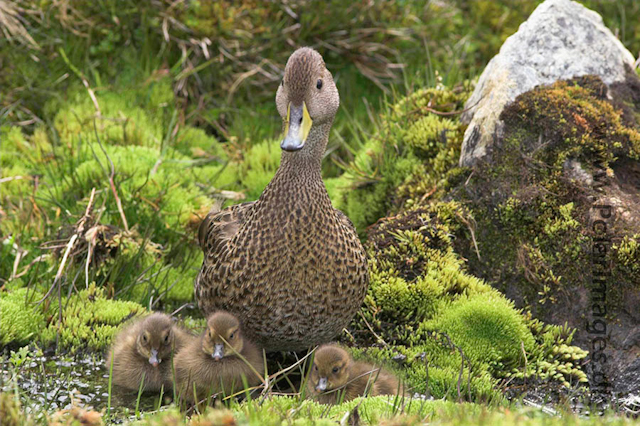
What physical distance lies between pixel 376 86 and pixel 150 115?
2443 mm

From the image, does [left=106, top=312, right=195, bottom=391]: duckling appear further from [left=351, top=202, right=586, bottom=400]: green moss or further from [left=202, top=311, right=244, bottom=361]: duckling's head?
[left=351, top=202, right=586, bottom=400]: green moss

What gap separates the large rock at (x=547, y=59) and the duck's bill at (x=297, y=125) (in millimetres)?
1751

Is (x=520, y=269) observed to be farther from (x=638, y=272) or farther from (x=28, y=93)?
(x=28, y=93)

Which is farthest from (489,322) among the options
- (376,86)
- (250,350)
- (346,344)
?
(376,86)

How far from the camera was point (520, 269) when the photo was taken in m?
4.99

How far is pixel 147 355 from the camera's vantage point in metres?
4.29

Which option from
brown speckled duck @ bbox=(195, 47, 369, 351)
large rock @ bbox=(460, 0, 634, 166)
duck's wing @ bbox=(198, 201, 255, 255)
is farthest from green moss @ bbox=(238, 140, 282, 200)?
brown speckled duck @ bbox=(195, 47, 369, 351)

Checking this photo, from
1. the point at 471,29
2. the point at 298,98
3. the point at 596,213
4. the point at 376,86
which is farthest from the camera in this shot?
the point at 471,29

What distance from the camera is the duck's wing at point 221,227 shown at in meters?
4.65

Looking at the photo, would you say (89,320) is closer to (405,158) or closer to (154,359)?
(154,359)

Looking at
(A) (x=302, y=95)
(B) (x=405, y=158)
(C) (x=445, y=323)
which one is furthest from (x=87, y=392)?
(B) (x=405, y=158)

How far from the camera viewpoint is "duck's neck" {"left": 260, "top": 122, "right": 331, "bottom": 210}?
4.32 meters

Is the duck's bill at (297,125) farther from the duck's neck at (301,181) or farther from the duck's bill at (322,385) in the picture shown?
the duck's bill at (322,385)

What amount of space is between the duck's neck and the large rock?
4.94 ft
